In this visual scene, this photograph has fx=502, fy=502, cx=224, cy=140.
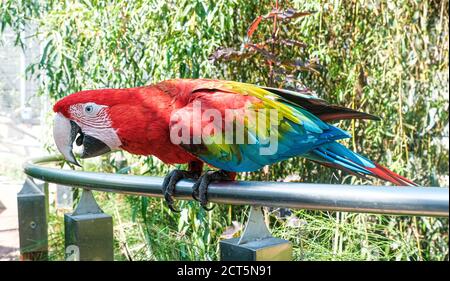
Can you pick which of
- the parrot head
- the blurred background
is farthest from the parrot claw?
the blurred background

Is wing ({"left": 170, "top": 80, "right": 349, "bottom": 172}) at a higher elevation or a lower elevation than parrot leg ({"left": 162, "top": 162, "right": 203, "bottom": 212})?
higher

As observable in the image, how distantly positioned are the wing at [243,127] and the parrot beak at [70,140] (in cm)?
16

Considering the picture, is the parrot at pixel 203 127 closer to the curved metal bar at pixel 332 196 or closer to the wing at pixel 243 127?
the wing at pixel 243 127

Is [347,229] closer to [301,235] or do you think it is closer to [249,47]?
[301,235]

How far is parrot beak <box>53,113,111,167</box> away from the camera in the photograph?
3.20ft

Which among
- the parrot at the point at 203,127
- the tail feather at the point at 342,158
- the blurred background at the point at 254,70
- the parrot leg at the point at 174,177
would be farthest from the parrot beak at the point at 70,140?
the blurred background at the point at 254,70

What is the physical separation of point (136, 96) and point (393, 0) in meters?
1.17

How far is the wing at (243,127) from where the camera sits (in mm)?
912

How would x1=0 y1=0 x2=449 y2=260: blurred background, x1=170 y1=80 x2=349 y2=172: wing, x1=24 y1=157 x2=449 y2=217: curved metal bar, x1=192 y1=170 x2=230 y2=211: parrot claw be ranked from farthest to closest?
x1=0 y1=0 x2=449 y2=260: blurred background, x1=170 y1=80 x2=349 y2=172: wing, x1=192 y1=170 x2=230 y2=211: parrot claw, x1=24 y1=157 x2=449 y2=217: curved metal bar

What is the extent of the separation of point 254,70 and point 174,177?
3.01 feet

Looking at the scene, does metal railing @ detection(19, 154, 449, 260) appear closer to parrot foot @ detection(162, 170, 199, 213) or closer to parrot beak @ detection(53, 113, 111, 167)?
parrot foot @ detection(162, 170, 199, 213)

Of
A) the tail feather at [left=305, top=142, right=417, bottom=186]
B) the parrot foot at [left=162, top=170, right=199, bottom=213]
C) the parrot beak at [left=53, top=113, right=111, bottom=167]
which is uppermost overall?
the parrot beak at [left=53, top=113, right=111, bottom=167]
